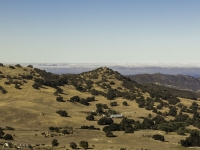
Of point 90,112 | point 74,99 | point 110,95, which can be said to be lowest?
point 90,112

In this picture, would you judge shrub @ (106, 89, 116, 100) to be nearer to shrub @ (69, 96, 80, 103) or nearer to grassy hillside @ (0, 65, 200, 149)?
grassy hillside @ (0, 65, 200, 149)

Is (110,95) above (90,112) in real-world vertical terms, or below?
above

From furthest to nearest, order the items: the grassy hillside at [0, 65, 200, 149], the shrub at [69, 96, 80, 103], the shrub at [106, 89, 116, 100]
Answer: the shrub at [106, 89, 116, 100] < the shrub at [69, 96, 80, 103] < the grassy hillside at [0, 65, 200, 149]

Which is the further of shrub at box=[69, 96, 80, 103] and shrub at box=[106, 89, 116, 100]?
shrub at box=[106, 89, 116, 100]

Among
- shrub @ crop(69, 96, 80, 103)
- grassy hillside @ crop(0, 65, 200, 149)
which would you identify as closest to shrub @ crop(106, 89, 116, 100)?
grassy hillside @ crop(0, 65, 200, 149)

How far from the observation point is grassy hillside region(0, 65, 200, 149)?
5178cm

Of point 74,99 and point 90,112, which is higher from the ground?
point 74,99

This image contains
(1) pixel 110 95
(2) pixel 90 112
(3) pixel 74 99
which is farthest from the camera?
(1) pixel 110 95

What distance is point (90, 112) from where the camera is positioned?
8375cm

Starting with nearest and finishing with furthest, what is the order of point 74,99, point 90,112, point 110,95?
point 90,112, point 74,99, point 110,95

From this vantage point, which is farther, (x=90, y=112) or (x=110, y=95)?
(x=110, y=95)

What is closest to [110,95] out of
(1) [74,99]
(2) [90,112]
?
(1) [74,99]

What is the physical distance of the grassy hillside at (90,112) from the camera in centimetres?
5178

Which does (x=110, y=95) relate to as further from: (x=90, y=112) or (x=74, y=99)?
(x=90, y=112)
